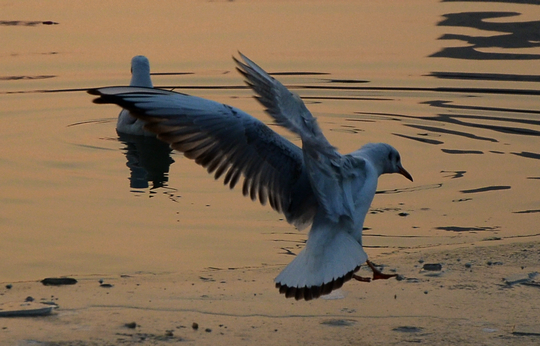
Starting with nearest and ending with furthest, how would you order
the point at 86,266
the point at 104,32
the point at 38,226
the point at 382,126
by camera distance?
1. the point at 86,266
2. the point at 38,226
3. the point at 382,126
4. the point at 104,32

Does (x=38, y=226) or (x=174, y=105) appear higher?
(x=174, y=105)

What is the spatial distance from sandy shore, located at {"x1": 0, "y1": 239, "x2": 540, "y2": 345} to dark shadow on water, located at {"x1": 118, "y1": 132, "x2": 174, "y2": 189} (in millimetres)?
2611

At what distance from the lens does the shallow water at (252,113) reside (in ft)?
24.0

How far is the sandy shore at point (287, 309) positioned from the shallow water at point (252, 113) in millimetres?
528

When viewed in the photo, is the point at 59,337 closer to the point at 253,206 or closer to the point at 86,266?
the point at 86,266

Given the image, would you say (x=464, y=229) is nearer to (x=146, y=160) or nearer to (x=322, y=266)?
(x=322, y=266)

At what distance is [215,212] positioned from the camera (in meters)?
7.92

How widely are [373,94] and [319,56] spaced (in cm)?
198

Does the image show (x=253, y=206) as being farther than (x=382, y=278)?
Yes

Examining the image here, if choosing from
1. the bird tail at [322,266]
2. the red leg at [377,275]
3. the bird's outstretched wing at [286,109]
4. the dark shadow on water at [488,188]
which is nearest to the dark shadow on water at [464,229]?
the dark shadow on water at [488,188]

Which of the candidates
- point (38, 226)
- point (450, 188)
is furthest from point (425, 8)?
point (38, 226)

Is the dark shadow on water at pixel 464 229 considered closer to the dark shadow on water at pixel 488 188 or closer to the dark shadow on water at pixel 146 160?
the dark shadow on water at pixel 488 188

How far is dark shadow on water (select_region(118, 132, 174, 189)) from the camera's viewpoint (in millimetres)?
9055

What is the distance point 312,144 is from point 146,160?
5.17m
